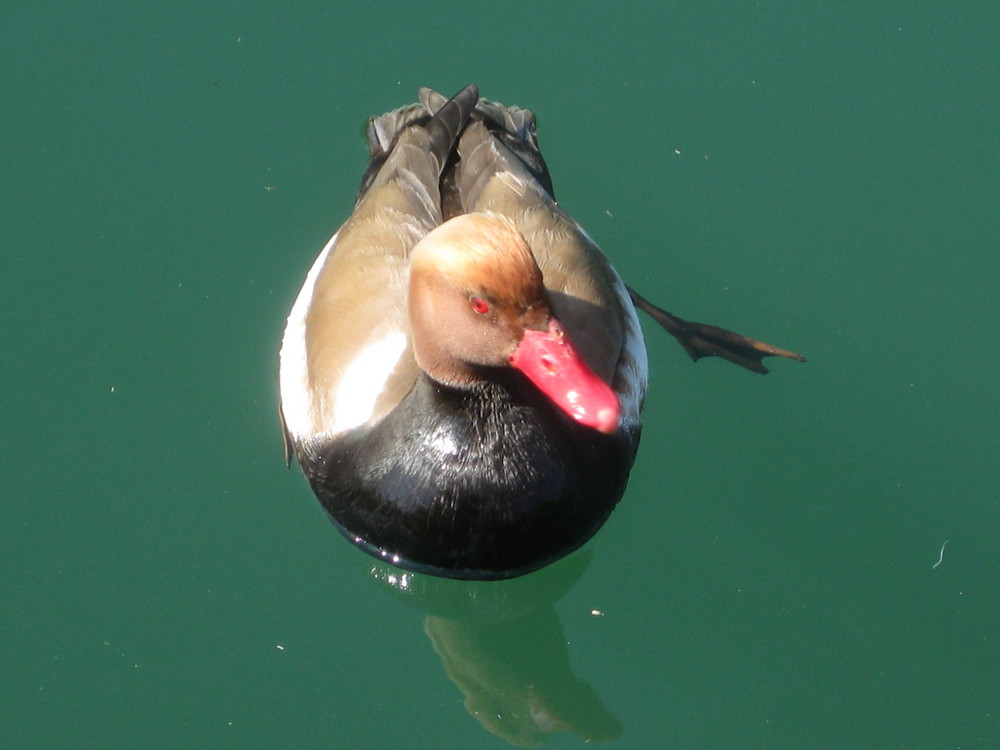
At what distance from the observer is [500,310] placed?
3.02 m

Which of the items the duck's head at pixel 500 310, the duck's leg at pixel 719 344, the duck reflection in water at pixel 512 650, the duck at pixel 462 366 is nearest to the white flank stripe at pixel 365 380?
the duck at pixel 462 366

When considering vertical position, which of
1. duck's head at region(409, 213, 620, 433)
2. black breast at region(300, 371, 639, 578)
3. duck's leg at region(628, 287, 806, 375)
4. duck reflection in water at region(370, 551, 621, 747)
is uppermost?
duck's head at region(409, 213, 620, 433)

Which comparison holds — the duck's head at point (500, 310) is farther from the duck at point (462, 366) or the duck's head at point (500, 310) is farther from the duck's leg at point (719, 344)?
the duck's leg at point (719, 344)

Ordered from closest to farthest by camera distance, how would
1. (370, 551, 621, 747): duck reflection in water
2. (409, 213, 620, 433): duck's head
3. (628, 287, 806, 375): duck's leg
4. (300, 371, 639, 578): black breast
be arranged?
1. (409, 213, 620, 433): duck's head
2. (300, 371, 639, 578): black breast
3. (370, 551, 621, 747): duck reflection in water
4. (628, 287, 806, 375): duck's leg

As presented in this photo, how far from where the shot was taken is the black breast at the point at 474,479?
3479 millimetres

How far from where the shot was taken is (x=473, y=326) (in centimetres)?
310

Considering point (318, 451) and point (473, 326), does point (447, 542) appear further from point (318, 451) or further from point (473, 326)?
point (473, 326)

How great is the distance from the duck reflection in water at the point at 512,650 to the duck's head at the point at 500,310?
4.74ft

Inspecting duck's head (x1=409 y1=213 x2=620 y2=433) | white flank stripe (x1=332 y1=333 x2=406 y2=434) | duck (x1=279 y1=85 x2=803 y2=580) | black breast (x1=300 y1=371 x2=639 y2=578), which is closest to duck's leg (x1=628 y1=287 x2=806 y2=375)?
duck (x1=279 y1=85 x2=803 y2=580)

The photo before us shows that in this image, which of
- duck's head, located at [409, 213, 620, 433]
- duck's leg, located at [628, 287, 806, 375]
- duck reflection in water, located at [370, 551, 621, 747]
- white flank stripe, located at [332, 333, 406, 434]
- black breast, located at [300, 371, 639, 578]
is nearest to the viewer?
duck's head, located at [409, 213, 620, 433]

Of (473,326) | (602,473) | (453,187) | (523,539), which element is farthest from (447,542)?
(453,187)

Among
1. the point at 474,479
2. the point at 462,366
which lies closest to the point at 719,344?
the point at 474,479

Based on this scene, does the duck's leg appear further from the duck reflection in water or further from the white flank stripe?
the white flank stripe

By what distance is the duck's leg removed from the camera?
4848 millimetres
